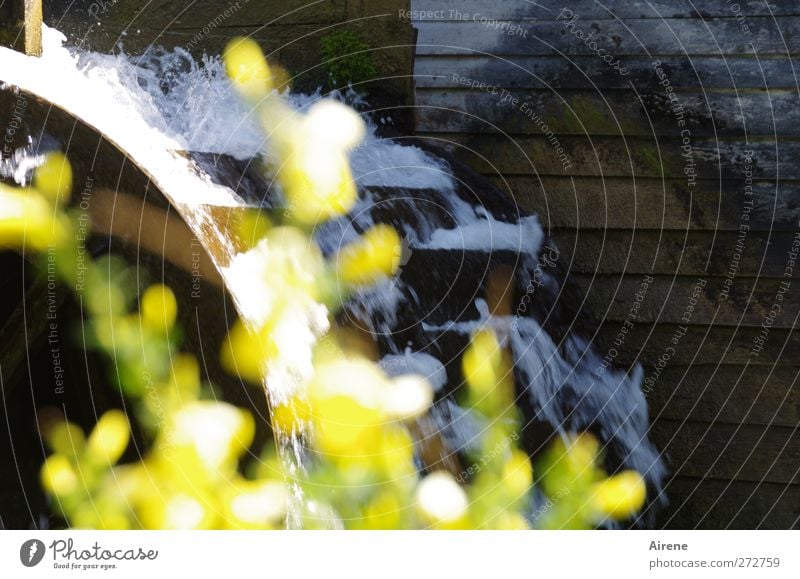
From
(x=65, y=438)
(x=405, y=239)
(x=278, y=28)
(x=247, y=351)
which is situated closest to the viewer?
(x=247, y=351)

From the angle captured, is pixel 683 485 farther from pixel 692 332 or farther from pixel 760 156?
pixel 760 156

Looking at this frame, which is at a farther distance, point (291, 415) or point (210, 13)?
point (210, 13)

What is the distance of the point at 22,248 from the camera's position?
101cm

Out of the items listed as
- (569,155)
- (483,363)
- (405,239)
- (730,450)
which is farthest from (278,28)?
(730,450)

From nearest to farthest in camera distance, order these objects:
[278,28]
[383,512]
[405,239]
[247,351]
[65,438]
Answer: [247,351]
[383,512]
[65,438]
[405,239]
[278,28]

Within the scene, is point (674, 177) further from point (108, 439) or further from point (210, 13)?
point (108, 439)

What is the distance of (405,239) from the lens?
4.02ft

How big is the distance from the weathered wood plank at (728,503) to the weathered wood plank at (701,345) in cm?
21

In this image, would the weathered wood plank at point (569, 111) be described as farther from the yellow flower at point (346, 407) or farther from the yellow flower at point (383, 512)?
the yellow flower at point (383, 512)

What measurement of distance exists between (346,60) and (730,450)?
95 cm

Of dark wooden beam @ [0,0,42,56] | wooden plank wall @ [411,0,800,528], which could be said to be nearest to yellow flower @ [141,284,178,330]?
dark wooden beam @ [0,0,42,56]

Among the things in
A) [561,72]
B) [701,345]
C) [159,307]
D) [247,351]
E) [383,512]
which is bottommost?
[383,512]

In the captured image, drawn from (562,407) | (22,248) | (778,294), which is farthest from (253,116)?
(778,294)

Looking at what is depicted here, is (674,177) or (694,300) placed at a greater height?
(674,177)
